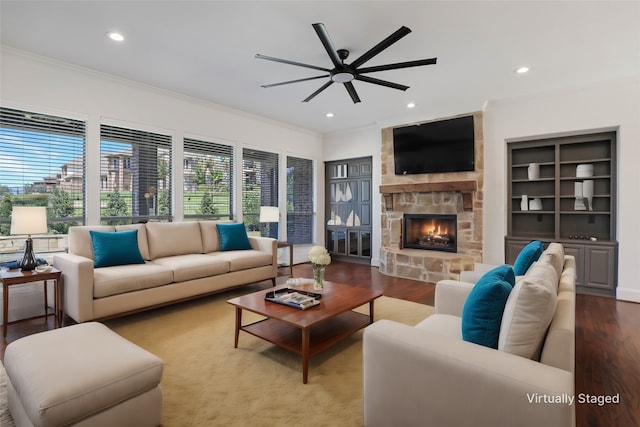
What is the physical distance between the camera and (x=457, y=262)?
4777mm

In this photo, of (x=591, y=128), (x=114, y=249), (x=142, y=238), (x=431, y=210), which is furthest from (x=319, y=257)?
(x=591, y=128)

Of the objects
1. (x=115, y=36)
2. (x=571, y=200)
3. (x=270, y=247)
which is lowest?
(x=270, y=247)

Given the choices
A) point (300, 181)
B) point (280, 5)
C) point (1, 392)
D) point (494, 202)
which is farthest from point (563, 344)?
point (300, 181)

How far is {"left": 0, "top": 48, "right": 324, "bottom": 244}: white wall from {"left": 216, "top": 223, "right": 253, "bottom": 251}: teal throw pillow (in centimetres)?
73

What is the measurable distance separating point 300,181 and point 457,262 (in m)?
3.40

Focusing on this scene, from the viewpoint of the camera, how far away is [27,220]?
288 cm

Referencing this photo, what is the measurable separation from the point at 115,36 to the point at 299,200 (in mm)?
4179

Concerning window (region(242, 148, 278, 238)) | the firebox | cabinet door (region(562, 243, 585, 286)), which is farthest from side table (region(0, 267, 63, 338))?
cabinet door (region(562, 243, 585, 286))

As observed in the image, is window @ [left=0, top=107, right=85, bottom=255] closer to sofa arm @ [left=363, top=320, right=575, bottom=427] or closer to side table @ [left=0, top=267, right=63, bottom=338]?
side table @ [left=0, top=267, right=63, bottom=338]

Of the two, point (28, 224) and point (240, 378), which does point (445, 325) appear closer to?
point (240, 378)

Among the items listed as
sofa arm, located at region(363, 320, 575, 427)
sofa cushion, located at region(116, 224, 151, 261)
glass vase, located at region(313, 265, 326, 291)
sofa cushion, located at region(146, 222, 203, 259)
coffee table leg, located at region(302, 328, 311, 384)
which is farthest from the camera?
sofa cushion, located at region(146, 222, 203, 259)

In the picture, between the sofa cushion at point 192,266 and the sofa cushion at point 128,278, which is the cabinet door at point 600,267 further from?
the sofa cushion at point 128,278

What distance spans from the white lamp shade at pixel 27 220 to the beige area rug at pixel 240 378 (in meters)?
1.13

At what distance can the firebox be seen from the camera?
531 centimetres
